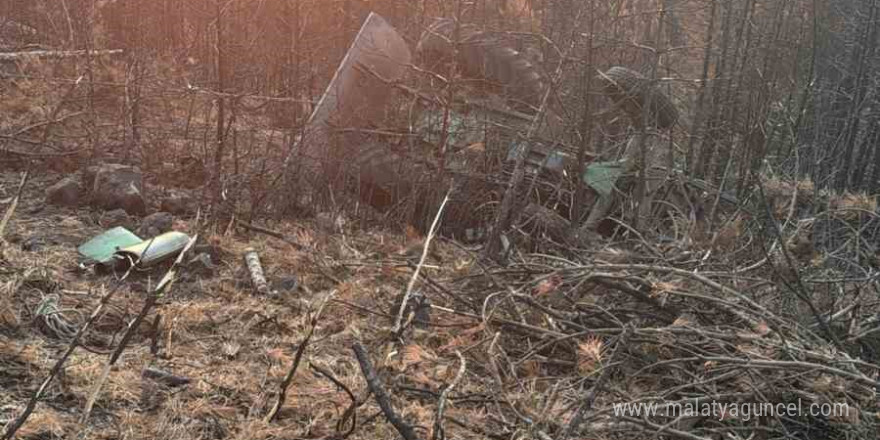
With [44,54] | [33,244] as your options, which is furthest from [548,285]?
[44,54]

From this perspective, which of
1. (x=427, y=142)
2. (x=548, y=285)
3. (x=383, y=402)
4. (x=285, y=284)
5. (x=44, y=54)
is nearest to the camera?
(x=383, y=402)

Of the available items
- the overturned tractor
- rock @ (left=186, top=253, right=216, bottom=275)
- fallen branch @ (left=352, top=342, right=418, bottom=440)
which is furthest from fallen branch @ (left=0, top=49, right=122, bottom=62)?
fallen branch @ (left=352, top=342, right=418, bottom=440)

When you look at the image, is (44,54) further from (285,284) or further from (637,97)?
(637,97)

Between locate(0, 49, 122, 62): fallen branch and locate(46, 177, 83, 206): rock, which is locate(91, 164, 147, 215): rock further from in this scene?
locate(0, 49, 122, 62): fallen branch

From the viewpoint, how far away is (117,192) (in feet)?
20.5

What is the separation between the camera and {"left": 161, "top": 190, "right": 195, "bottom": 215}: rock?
645 centimetres

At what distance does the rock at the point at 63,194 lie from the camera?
6.20 m

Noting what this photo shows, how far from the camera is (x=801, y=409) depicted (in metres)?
3.17

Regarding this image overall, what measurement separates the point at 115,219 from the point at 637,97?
4940 mm

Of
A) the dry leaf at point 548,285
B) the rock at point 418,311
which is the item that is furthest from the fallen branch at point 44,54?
the dry leaf at point 548,285

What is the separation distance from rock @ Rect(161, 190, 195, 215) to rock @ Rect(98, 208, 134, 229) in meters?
0.43

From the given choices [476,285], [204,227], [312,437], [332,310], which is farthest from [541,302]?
[204,227]

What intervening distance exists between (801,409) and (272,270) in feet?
11.0

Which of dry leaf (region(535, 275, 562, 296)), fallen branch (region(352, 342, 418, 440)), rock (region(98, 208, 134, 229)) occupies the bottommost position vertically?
rock (region(98, 208, 134, 229))
